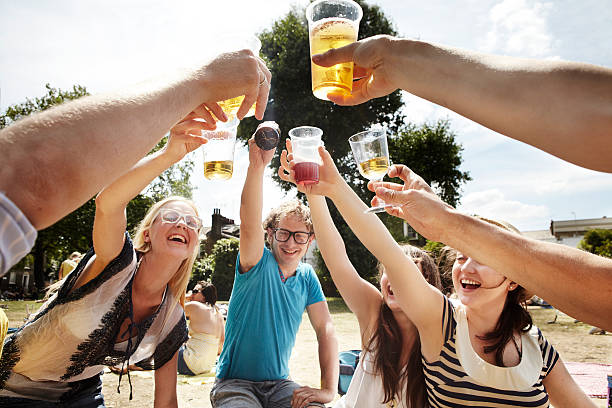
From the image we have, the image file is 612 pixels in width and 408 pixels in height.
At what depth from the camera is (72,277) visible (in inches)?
112

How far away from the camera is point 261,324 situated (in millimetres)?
3807

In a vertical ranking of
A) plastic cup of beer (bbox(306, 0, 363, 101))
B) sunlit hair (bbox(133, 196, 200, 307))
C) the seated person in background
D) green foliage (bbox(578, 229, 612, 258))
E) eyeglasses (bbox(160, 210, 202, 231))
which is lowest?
the seated person in background

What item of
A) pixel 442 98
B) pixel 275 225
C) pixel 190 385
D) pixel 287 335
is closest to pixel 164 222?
pixel 275 225

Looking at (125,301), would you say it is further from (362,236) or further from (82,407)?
(362,236)

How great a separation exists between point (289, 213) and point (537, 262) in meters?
2.98

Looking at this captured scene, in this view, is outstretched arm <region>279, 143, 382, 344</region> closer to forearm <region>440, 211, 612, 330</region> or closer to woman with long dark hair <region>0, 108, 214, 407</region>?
woman with long dark hair <region>0, 108, 214, 407</region>

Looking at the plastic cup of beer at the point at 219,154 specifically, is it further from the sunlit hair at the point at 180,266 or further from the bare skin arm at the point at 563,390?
the bare skin arm at the point at 563,390

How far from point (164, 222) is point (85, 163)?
258 cm

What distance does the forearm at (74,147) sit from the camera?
910mm

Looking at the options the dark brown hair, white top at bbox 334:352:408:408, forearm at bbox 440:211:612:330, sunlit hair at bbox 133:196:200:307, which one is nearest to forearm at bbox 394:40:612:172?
forearm at bbox 440:211:612:330

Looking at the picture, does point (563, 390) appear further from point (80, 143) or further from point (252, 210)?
point (80, 143)

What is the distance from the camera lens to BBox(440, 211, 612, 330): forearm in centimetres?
162

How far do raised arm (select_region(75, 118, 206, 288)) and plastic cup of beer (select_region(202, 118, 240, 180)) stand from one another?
0.27ft

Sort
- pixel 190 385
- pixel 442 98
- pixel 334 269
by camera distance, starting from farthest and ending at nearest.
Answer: pixel 190 385 < pixel 334 269 < pixel 442 98
